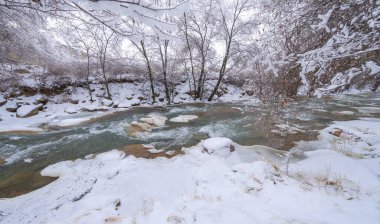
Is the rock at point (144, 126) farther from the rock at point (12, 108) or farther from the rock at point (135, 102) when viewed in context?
the rock at point (12, 108)

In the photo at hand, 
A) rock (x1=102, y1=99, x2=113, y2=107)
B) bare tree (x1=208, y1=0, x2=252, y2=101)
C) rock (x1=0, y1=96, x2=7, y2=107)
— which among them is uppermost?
bare tree (x1=208, y1=0, x2=252, y2=101)

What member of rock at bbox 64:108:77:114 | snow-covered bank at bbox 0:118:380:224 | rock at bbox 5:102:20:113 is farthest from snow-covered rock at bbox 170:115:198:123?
rock at bbox 5:102:20:113

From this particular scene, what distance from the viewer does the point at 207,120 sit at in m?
9.78

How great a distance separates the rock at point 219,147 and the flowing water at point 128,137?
2.93ft

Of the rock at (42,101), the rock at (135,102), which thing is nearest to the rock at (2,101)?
the rock at (42,101)

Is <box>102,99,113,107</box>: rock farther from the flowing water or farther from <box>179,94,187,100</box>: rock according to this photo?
<box>179,94,187,100</box>: rock

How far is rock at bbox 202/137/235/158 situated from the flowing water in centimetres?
89

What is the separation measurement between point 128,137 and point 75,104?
8.69 meters

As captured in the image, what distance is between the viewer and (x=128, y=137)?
24.4 ft

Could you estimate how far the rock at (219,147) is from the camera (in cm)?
554

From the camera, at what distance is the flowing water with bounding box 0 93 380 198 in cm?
504

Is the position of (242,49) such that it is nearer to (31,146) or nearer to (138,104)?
(138,104)

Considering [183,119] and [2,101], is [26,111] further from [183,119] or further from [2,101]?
[183,119]

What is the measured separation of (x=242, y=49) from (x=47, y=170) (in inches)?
521
